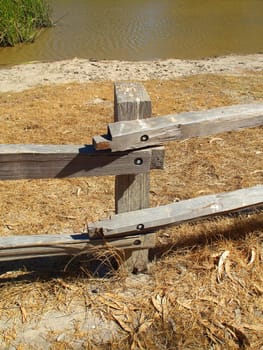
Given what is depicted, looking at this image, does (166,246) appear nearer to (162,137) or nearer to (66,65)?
(162,137)

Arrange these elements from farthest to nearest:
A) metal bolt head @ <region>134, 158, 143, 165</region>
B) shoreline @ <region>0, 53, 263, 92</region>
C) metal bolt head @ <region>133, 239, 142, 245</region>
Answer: shoreline @ <region>0, 53, 263, 92</region>, metal bolt head @ <region>133, 239, 142, 245</region>, metal bolt head @ <region>134, 158, 143, 165</region>

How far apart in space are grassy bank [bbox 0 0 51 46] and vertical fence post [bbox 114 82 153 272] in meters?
Answer: 10.2

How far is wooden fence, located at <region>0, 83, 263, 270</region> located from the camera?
232 centimetres

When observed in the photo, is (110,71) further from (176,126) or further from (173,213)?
(176,126)

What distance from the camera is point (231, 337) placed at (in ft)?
8.41

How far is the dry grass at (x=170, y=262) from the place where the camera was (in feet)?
8.55

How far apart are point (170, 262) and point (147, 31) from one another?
12.4 metres

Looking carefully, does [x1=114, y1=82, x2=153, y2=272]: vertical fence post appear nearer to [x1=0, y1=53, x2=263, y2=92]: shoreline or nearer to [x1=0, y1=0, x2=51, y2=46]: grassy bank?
[x1=0, y1=53, x2=263, y2=92]: shoreline

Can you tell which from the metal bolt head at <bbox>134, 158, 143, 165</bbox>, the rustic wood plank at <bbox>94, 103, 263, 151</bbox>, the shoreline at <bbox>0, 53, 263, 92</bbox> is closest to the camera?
the rustic wood plank at <bbox>94, 103, 263, 151</bbox>

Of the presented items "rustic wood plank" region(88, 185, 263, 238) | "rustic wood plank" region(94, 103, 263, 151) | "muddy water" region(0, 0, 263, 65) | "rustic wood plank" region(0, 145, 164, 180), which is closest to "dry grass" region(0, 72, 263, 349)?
"rustic wood plank" region(88, 185, 263, 238)

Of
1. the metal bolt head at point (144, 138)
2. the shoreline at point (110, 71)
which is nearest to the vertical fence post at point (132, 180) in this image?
the metal bolt head at point (144, 138)

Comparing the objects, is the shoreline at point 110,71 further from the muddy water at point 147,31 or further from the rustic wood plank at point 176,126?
the rustic wood plank at point 176,126

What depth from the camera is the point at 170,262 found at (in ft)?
10.1

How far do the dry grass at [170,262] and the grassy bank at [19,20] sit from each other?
24.0 ft
